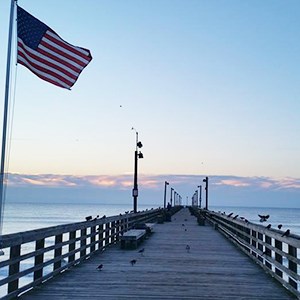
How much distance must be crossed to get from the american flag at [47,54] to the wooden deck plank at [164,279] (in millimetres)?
3800

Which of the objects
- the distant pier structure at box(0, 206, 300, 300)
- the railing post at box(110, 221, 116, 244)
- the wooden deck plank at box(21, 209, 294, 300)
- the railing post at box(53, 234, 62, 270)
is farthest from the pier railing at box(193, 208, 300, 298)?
the railing post at box(110, 221, 116, 244)

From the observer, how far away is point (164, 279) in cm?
1080

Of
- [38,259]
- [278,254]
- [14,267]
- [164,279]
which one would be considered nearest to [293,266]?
[278,254]

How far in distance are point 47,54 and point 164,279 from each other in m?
5.03

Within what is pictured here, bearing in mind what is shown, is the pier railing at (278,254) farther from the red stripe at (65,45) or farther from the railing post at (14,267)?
the red stripe at (65,45)

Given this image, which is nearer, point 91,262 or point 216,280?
point 216,280

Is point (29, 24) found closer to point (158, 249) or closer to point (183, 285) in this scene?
point (183, 285)

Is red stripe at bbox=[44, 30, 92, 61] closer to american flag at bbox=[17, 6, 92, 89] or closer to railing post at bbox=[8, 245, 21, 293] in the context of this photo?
american flag at bbox=[17, 6, 92, 89]

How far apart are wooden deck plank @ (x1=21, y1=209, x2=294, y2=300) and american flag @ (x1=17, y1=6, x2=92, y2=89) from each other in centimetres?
380

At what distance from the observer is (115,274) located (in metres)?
11.4

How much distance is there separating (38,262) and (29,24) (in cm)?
442

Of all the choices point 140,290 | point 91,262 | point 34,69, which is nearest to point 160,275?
point 140,290

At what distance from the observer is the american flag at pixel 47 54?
9.69m

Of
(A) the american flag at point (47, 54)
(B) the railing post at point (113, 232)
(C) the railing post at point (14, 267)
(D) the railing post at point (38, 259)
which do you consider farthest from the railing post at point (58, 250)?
(B) the railing post at point (113, 232)
